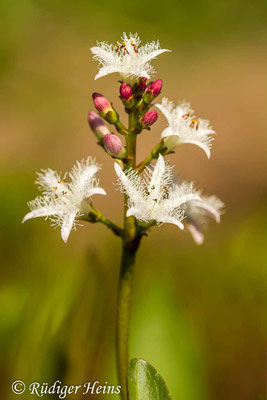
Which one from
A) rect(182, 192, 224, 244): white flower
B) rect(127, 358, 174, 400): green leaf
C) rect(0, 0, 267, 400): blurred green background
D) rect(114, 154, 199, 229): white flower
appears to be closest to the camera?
rect(127, 358, 174, 400): green leaf

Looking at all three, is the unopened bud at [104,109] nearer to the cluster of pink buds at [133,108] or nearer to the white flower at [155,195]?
the cluster of pink buds at [133,108]

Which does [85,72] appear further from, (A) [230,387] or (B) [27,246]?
(A) [230,387]

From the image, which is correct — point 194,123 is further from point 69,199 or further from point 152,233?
point 152,233

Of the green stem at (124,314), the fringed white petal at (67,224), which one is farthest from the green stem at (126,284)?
the fringed white petal at (67,224)

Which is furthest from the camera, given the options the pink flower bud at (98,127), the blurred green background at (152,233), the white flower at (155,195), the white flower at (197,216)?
the blurred green background at (152,233)

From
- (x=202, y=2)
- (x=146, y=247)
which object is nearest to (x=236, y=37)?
(x=202, y=2)

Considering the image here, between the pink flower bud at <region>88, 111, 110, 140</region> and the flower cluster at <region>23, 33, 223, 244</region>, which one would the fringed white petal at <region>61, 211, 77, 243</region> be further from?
the pink flower bud at <region>88, 111, 110, 140</region>

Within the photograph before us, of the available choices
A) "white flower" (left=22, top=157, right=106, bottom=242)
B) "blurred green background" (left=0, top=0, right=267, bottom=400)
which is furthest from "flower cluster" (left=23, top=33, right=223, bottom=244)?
"blurred green background" (left=0, top=0, right=267, bottom=400)
